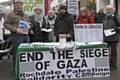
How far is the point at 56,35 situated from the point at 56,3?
11.4 feet

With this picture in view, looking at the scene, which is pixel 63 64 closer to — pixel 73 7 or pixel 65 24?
pixel 65 24

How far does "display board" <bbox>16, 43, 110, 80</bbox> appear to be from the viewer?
7758mm

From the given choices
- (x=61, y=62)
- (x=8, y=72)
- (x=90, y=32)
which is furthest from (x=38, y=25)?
(x=61, y=62)

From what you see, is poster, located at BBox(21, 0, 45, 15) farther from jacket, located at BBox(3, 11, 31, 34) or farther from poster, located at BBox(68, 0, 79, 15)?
jacket, located at BBox(3, 11, 31, 34)

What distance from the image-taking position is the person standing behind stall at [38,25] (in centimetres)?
1152

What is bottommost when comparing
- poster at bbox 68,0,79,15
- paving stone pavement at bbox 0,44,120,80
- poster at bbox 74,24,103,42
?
paving stone pavement at bbox 0,44,120,80

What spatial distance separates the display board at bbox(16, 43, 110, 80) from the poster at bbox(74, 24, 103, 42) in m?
0.91

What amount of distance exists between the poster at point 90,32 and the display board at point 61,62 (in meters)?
0.91

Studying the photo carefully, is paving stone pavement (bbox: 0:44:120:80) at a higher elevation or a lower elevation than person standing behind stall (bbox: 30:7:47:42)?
lower

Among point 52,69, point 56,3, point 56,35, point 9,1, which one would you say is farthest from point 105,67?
point 9,1

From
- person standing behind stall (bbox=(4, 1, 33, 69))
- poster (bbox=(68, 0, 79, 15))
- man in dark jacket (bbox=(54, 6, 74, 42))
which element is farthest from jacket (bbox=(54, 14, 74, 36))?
poster (bbox=(68, 0, 79, 15))

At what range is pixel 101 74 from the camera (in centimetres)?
802

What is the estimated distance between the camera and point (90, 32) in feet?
29.3

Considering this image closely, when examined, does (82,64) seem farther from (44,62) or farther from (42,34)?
(42,34)
